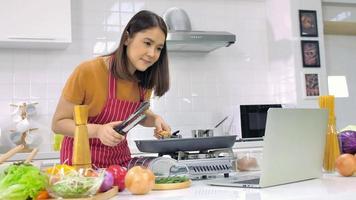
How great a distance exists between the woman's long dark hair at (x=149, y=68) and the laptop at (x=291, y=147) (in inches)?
25.8

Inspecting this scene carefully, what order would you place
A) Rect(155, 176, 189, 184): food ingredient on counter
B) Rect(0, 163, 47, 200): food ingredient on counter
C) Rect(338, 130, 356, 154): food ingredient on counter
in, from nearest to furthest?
Rect(0, 163, 47, 200): food ingredient on counter < Rect(155, 176, 189, 184): food ingredient on counter < Rect(338, 130, 356, 154): food ingredient on counter

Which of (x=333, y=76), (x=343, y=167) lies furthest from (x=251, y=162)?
(x=333, y=76)

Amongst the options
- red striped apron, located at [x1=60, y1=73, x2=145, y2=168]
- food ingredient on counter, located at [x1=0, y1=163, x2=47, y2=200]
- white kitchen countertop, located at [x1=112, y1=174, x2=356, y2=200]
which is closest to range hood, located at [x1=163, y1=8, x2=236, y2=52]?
red striped apron, located at [x1=60, y1=73, x2=145, y2=168]

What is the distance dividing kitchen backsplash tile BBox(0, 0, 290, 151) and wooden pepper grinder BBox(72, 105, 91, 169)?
2.06m

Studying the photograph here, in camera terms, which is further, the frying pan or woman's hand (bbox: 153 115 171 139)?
woman's hand (bbox: 153 115 171 139)

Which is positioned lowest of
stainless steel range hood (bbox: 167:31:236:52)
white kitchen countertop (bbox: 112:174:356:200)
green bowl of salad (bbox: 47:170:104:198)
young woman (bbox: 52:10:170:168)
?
white kitchen countertop (bbox: 112:174:356:200)

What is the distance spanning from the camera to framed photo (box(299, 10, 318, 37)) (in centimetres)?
337

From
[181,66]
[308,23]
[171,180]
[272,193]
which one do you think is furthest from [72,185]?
[308,23]

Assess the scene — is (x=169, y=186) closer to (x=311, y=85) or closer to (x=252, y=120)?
(x=252, y=120)

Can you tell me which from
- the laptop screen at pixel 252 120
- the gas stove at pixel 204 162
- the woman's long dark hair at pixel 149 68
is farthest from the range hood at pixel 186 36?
the gas stove at pixel 204 162

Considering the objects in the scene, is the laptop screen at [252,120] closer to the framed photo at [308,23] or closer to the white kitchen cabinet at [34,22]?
the framed photo at [308,23]

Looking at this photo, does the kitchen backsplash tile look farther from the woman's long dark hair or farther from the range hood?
the woman's long dark hair

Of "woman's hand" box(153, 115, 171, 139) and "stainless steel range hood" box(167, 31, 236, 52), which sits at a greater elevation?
"stainless steel range hood" box(167, 31, 236, 52)

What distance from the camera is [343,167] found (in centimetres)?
119
